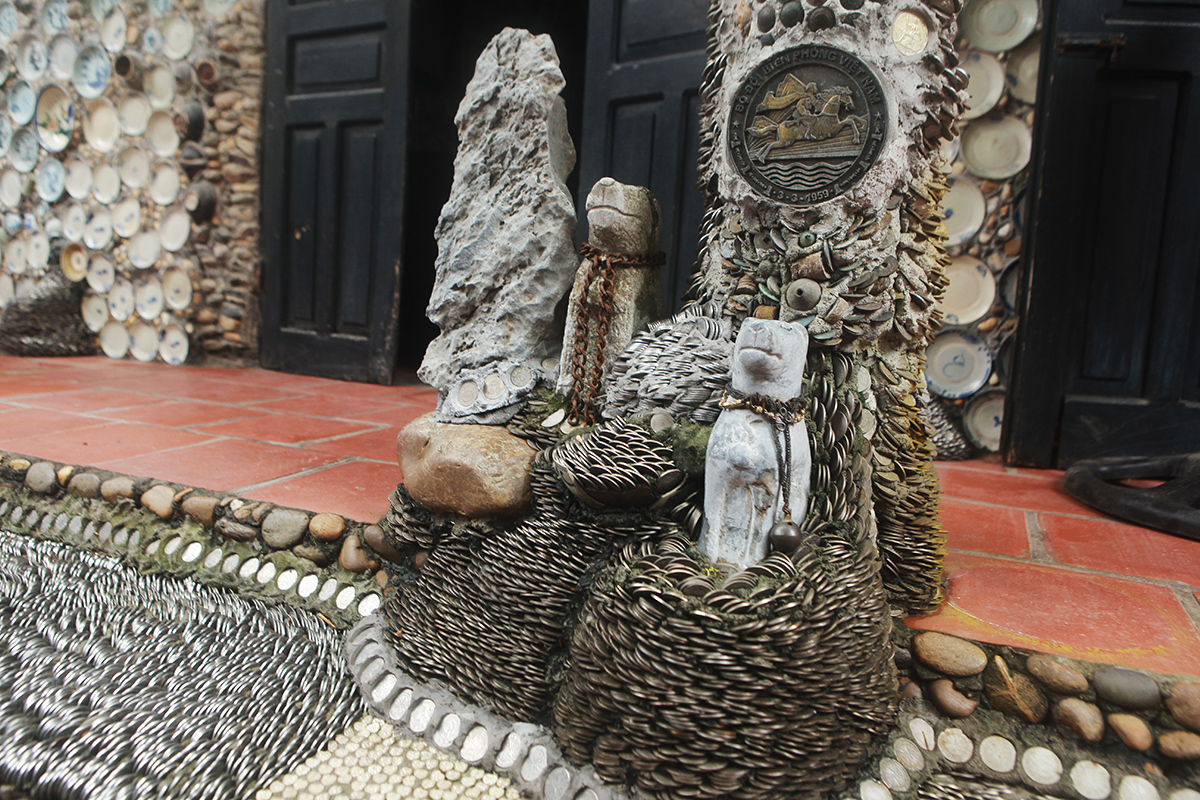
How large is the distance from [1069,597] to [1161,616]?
16cm

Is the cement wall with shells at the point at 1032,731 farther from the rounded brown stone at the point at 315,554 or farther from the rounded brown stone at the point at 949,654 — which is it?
the rounded brown stone at the point at 315,554

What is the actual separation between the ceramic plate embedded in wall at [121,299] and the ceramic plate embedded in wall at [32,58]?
4.69 feet

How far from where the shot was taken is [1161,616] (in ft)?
5.19

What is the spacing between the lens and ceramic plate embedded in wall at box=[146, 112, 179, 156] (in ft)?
15.0

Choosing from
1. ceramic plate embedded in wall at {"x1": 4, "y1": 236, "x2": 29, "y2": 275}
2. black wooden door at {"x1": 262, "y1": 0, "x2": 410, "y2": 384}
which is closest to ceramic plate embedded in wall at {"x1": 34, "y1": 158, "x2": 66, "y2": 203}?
ceramic plate embedded in wall at {"x1": 4, "y1": 236, "x2": 29, "y2": 275}

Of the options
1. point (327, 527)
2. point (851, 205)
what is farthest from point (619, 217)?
point (327, 527)

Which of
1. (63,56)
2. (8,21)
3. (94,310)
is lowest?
(94,310)

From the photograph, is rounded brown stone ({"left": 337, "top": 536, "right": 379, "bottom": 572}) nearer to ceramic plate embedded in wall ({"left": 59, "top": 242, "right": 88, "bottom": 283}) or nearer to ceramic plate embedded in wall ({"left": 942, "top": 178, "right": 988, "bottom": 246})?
ceramic plate embedded in wall ({"left": 942, "top": 178, "right": 988, "bottom": 246})

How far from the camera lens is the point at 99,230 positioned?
4.80 metres

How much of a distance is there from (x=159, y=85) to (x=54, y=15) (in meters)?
0.95

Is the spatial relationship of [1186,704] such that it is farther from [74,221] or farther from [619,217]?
[74,221]

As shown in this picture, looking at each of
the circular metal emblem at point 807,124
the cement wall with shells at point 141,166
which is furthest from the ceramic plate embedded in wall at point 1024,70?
the cement wall with shells at point 141,166

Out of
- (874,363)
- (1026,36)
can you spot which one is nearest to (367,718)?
(874,363)

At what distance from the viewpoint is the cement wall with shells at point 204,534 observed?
187 centimetres
